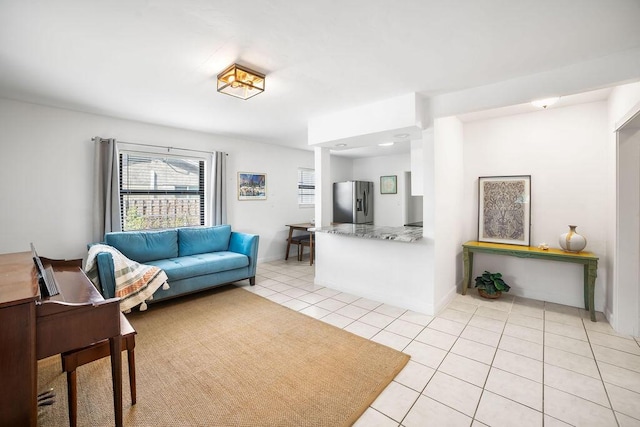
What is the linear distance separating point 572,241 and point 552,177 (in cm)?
85

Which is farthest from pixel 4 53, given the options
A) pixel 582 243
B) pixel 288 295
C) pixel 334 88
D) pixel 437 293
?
pixel 582 243

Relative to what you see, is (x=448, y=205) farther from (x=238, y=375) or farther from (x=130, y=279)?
(x=130, y=279)

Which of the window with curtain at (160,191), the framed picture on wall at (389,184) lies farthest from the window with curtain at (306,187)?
the window with curtain at (160,191)

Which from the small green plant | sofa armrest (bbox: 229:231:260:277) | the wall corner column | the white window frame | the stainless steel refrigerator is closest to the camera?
the small green plant

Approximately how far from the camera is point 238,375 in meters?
2.08

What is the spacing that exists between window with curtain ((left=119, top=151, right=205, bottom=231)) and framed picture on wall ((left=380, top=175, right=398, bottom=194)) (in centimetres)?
425

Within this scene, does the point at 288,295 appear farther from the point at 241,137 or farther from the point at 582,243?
the point at 582,243

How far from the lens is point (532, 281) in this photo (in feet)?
11.8

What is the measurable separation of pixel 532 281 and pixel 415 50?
11.0ft

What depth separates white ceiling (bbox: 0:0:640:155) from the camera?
1.61 metres

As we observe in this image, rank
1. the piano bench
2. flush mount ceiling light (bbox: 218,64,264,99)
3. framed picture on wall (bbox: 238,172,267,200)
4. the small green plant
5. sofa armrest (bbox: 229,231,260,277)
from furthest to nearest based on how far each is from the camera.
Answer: framed picture on wall (bbox: 238,172,267,200) < sofa armrest (bbox: 229,231,260,277) < the small green plant < flush mount ceiling light (bbox: 218,64,264,99) < the piano bench

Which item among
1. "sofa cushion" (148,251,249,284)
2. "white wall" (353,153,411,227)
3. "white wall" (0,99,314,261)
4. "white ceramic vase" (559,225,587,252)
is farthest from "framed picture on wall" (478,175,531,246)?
"white wall" (0,99,314,261)

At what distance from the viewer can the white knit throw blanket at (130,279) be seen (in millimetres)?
2920

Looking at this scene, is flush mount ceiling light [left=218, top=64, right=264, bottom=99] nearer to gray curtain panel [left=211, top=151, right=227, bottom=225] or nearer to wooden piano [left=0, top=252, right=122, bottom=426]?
wooden piano [left=0, top=252, right=122, bottom=426]
